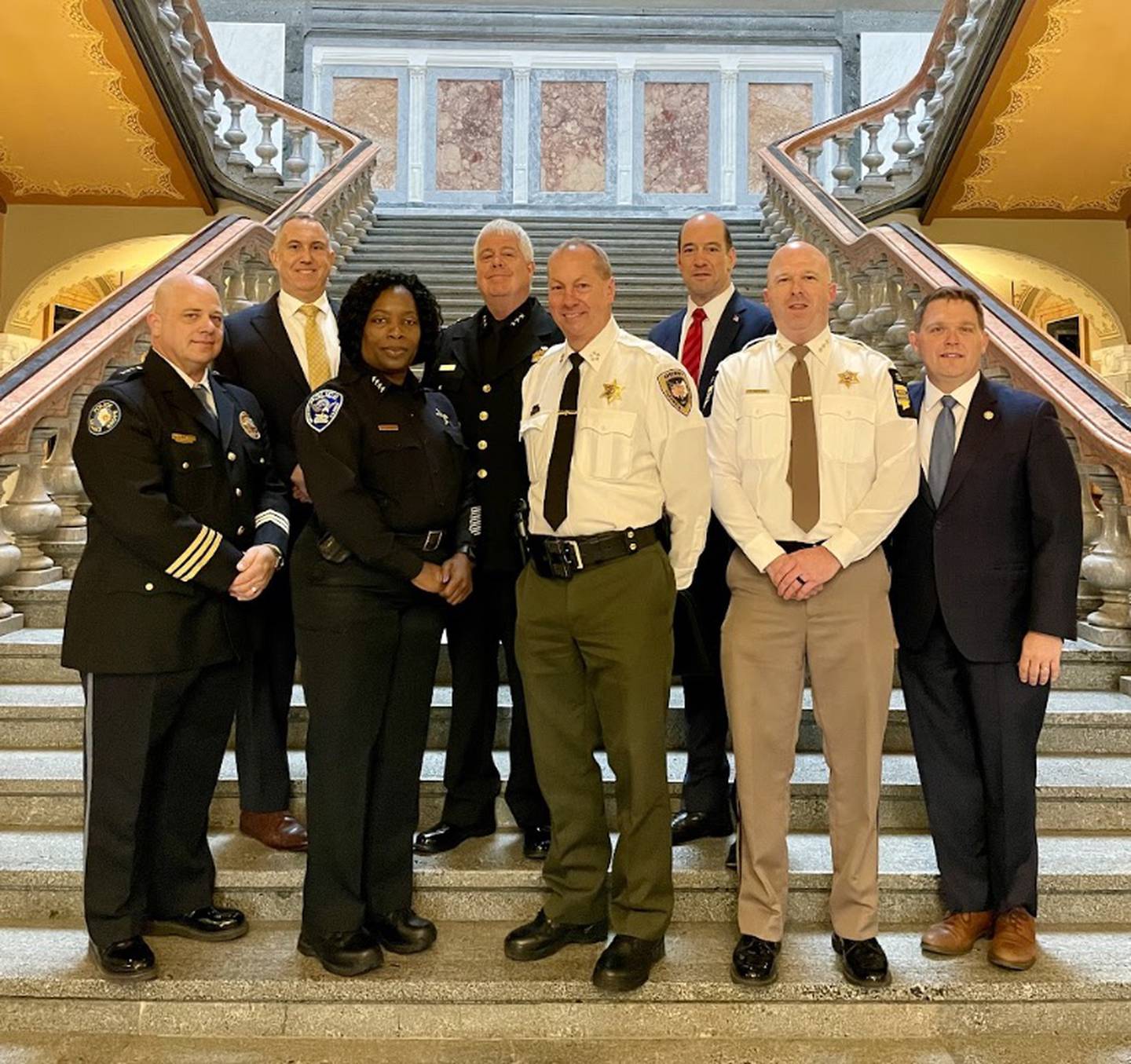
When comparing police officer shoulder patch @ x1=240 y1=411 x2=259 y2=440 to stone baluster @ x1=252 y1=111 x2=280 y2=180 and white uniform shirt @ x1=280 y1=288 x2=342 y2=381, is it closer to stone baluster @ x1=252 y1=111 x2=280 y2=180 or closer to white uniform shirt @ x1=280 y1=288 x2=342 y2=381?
white uniform shirt @ x1=280 y1=288 x2=342 y2=381

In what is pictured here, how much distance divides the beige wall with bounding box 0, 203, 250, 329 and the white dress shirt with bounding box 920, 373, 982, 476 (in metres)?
7.90

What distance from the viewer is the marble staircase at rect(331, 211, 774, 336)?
263 inches

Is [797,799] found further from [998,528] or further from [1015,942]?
[998,528]

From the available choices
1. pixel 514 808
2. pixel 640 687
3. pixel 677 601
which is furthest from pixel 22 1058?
pixel 677 601

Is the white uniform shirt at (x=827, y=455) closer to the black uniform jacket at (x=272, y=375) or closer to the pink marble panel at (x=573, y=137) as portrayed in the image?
the black uniform jacket at (x=272, y=375)

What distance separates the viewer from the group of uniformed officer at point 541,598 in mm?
2590

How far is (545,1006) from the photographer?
8.48ft

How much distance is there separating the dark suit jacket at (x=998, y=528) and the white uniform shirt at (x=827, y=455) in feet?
0.62

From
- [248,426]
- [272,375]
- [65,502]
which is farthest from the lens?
[65,502]

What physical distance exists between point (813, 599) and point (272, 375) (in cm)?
169

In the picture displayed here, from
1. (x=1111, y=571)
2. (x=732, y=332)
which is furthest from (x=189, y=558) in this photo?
(x=1111, y=571)

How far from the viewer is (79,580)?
8.63 ft

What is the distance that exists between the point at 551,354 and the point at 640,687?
0.89 metres

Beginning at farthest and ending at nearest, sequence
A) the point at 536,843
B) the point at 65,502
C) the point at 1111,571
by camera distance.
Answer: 1. the point at 65,502
2. the point at 1111,571
3. the point at 536,843
